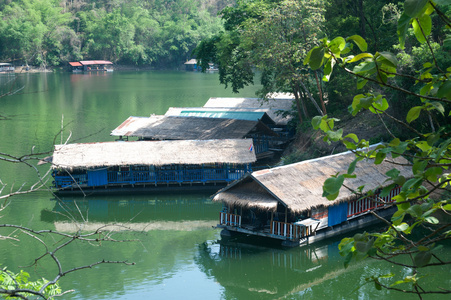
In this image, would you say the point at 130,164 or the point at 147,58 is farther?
the point at 147,58

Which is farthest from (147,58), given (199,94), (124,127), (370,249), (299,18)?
(370,249)

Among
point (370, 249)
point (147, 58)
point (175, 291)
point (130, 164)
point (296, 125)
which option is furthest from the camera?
point (147, 58)

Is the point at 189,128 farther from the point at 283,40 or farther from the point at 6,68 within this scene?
the point at 6,68

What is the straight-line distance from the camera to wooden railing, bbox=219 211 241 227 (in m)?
16.0

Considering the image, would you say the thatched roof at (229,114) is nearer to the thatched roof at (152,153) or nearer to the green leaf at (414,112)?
the thatched roof at (152,153)

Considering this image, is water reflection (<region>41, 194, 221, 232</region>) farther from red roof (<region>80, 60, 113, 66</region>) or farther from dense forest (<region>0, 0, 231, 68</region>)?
red roof (<region>80, 60, 113, 66</region>)

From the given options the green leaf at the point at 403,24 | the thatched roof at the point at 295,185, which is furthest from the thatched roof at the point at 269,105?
the green leaf at the point at 403,24

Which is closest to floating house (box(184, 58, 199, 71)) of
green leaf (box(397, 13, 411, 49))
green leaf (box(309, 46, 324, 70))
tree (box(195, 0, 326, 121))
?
tree (box(195, 0, 326, 121))

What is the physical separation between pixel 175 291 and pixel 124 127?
1667cm

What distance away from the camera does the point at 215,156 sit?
2128cm

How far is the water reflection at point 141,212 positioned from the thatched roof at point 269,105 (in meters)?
7.95

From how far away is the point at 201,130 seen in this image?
2639 cm

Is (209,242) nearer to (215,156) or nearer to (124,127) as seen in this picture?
(215,156)

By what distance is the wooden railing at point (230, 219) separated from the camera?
16016mm
